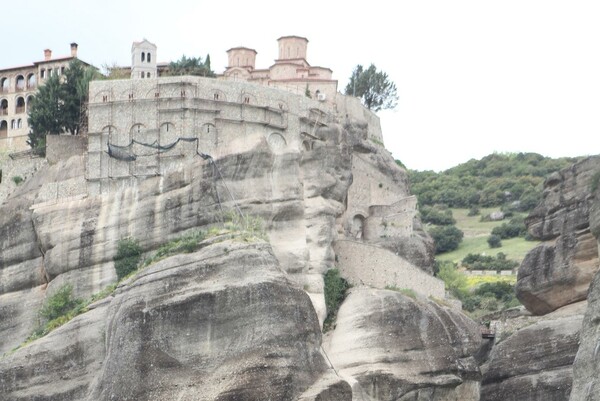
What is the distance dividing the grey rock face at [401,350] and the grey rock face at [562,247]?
5.34 m

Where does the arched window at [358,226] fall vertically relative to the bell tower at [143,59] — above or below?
below

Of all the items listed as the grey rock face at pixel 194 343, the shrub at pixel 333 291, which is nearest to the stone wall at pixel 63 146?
the grey rock face at pixel 194 343

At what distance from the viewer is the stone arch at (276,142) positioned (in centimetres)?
A: 7138

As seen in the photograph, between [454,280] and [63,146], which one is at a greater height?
[63,146]

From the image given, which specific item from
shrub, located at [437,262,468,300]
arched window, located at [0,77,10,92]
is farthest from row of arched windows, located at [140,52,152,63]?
shrub, located at [437,262,468,300]

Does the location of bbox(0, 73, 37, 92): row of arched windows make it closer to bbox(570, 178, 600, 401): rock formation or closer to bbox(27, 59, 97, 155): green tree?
bbox(27, 59, 97, 155): green tree

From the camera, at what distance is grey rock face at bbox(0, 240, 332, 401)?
192 feet

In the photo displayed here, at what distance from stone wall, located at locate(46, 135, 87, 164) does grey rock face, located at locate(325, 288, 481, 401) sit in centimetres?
1531

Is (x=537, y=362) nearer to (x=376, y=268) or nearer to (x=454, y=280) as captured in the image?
(x=376, y=268)

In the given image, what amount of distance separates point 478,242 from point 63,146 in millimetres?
45910

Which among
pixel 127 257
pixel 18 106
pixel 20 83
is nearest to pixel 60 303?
pixel 127 257

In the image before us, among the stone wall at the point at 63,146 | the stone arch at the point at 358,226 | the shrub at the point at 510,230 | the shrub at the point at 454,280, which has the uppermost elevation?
the stone wall at the point at 63,146

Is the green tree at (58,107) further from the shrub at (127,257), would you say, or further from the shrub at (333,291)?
the shrub at (333,291)

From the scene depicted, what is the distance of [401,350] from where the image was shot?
213 ft
